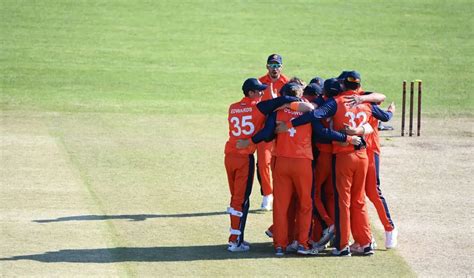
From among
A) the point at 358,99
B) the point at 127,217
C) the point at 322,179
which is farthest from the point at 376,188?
the point at 127,217

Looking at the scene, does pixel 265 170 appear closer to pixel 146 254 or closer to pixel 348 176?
pixel 348 176

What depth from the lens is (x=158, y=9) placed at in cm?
3328

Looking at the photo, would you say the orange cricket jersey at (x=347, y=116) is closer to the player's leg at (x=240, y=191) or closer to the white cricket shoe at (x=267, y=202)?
the player's leg at (x=240, y=191)

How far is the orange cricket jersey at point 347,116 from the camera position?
13.0 m

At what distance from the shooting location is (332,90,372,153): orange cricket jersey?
1301 centimetres

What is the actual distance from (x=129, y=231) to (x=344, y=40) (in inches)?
704

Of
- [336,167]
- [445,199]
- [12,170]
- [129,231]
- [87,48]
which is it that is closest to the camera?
[336,167]

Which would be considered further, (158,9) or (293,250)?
(158,9)

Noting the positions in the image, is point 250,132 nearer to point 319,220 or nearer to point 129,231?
point 319,220

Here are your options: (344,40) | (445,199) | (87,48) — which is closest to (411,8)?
(344,40)

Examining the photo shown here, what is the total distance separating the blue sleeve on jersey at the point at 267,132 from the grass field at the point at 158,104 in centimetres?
158

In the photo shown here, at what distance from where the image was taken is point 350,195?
13227 mm

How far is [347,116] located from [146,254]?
129 inches

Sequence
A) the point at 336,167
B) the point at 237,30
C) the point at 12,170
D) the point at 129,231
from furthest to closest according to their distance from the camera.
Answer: the point at 237,30, the point at 12,170, the point at 129,231, the point at 336,167
